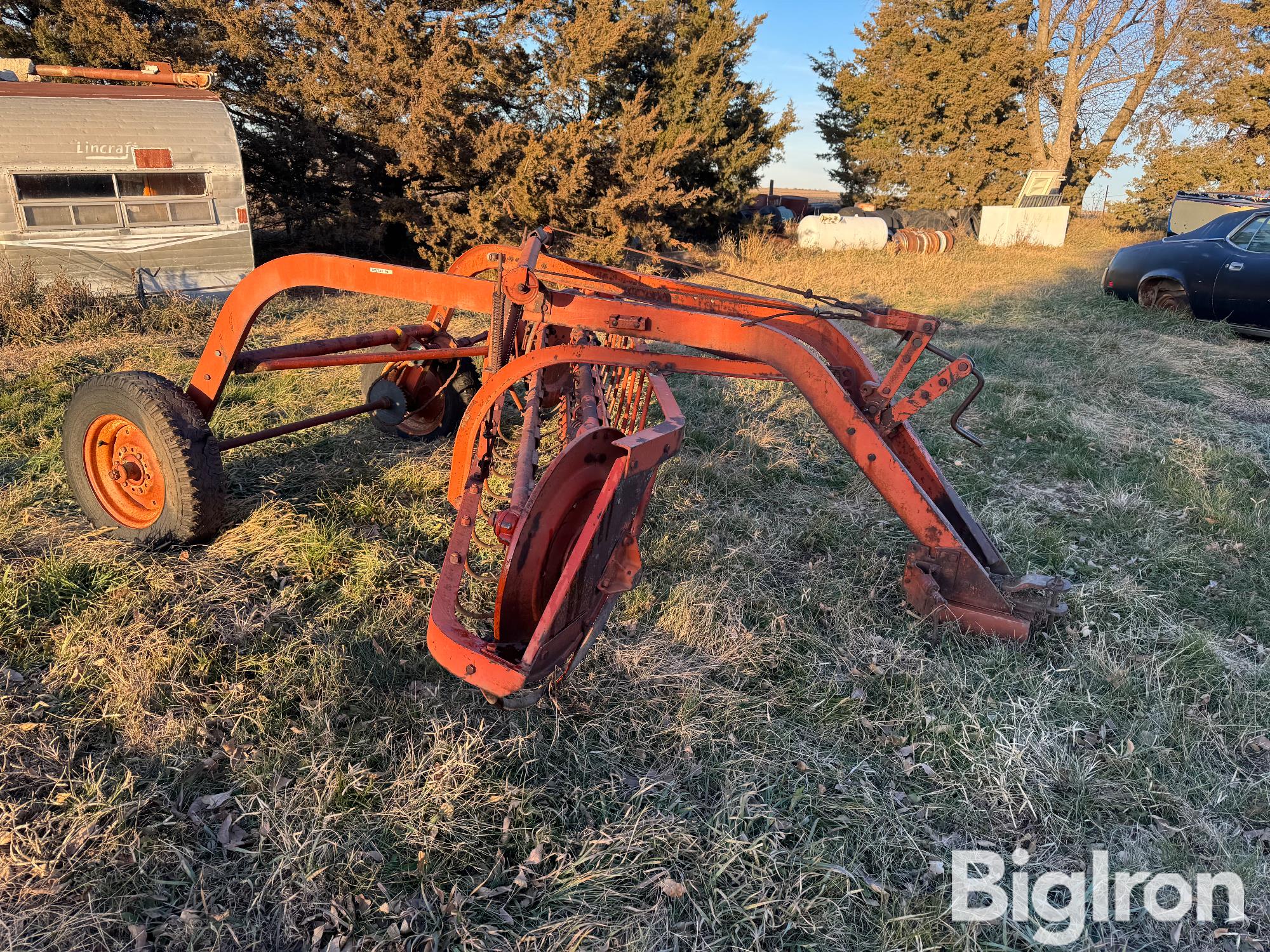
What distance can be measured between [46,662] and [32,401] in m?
4.00

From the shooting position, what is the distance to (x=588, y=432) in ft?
8.45

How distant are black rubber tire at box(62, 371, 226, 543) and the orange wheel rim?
0.09 metres

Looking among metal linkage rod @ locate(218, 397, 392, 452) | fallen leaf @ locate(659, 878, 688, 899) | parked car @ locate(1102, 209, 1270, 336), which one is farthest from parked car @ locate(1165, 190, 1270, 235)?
fallen leaf @ locate(659, 878, 688, 899)

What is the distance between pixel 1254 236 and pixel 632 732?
10786mm

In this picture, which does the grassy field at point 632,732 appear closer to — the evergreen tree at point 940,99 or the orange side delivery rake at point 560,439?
the orange side delivery rake at point 560,439

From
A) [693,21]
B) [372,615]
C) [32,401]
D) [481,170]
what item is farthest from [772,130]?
[372,615]

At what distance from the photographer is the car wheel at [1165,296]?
10.0 metres

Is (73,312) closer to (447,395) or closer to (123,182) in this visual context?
(123,182)

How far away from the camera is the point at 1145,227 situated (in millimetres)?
23641

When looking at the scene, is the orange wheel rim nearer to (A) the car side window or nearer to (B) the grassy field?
(B) the grassy field

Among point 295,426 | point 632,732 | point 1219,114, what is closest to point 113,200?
point 295,426

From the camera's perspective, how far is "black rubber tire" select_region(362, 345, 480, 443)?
5422mm

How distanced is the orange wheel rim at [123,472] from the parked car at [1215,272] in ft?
38.3

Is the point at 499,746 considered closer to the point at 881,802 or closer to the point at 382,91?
the point at 881,802
